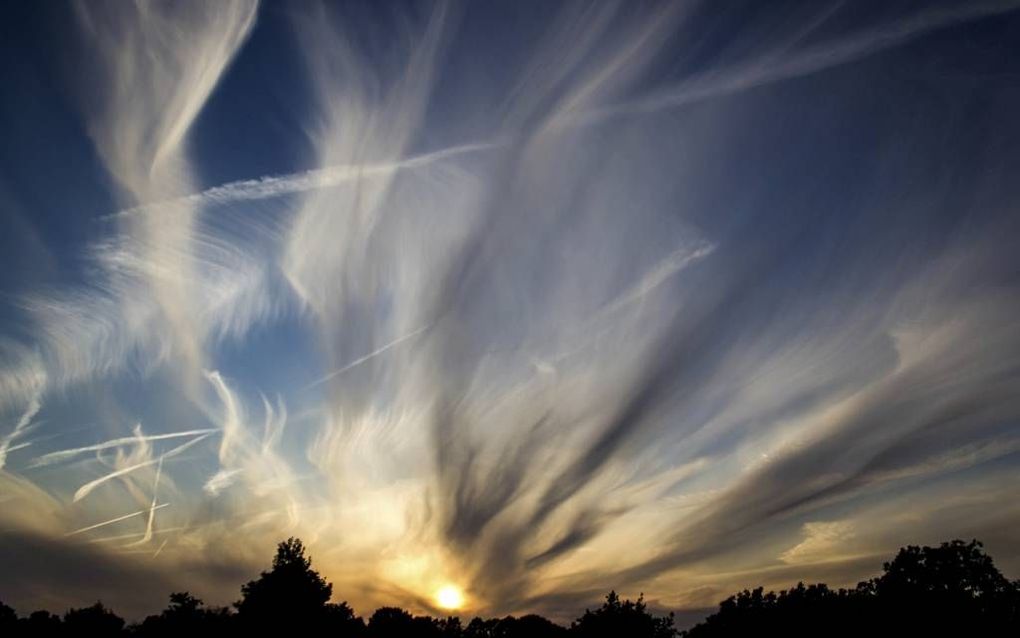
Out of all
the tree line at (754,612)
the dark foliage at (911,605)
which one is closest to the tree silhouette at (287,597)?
the tree line at (754,612)

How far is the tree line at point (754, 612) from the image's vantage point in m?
55.2

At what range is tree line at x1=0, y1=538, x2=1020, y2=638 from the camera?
181 ft

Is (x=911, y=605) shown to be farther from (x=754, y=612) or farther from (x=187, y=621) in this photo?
(x=187, y=621)

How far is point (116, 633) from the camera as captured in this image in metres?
70.2

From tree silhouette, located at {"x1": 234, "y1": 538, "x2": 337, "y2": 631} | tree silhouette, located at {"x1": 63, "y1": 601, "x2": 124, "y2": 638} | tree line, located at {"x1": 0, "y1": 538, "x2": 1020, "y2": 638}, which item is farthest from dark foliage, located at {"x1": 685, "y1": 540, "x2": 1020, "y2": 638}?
tree silhouette, located at {"x1": 63, "y1": 601, "x2": 124, "y2": 638}

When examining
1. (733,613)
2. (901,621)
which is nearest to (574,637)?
(733,613)

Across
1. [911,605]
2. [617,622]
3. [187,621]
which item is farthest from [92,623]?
[911,605]

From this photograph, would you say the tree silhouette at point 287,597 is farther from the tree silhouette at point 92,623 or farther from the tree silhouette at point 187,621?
the tree silhouette at point 92,623

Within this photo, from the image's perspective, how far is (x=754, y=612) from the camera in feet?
246

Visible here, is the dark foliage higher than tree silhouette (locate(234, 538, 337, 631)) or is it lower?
lower

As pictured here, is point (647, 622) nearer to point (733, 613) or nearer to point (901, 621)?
point (733, 613)

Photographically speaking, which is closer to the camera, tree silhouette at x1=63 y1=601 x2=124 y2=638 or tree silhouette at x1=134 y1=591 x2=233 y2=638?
tree silhouette at x1=134 y1=591 x2=233 y2=638

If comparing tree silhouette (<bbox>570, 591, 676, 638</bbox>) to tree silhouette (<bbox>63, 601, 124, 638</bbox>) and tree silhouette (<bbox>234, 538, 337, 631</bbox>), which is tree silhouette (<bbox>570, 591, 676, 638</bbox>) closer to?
tree silhouette (<bbox>234, 538, 337, 631</bbox>)

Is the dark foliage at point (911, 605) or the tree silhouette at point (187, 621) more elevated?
the tree silhouette at point (187, 621)
